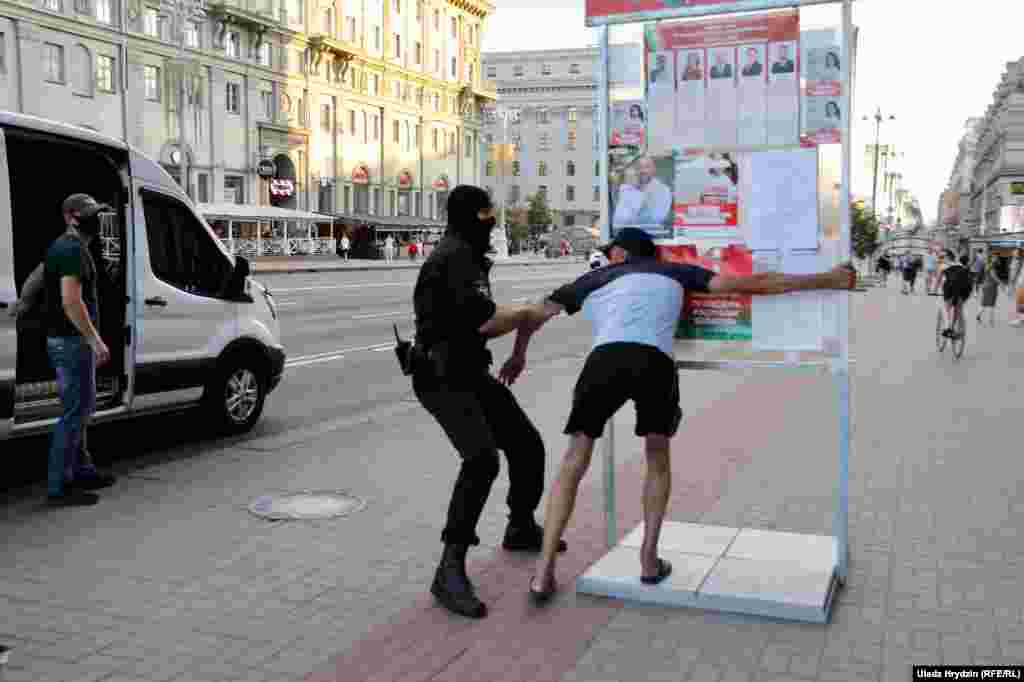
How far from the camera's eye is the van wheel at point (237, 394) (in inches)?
345

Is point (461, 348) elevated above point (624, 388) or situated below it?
above

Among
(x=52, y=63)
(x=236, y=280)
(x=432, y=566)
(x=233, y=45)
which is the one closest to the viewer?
(x=432, y=566)

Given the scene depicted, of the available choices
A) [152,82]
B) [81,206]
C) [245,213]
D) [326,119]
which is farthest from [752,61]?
[326,119]

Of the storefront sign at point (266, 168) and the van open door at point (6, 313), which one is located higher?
the storefront sign at point (266, 168)

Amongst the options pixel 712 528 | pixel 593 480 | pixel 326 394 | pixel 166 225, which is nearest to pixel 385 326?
pixel 326 394

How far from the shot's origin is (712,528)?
5980mm

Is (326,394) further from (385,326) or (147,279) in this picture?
(385,326)

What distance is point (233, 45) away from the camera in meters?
63.6

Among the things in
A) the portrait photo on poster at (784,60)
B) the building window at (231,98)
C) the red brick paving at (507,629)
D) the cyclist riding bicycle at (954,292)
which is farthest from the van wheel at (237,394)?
the building window at (231,98)

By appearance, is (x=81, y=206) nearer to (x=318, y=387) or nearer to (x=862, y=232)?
(x=318, y=387)

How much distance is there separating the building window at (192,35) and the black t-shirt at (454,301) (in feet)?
194

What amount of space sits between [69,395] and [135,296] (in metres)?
1.50

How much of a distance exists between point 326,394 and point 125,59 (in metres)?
48.3

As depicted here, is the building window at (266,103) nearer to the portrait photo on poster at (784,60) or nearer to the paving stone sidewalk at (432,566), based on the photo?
the paving stone sidewalk at (432,566)
